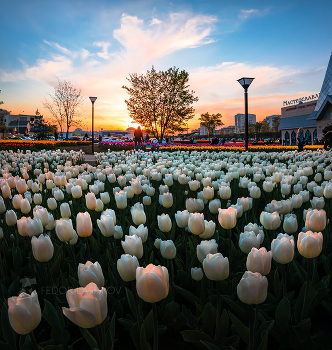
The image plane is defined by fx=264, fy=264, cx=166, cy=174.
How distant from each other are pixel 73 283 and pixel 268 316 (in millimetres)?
1327

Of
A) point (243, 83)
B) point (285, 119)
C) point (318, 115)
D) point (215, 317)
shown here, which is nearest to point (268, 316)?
point (215, 317)

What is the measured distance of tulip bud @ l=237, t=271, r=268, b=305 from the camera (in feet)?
3.78

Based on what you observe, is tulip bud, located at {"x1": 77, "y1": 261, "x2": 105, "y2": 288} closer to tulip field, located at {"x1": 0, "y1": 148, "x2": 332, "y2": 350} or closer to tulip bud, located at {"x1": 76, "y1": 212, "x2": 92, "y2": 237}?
tulip field, located at {"x1": 0, "y1": 148, "x2": 332, "y2": 350}

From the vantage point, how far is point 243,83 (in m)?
14.7

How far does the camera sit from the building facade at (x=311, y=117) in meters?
38.3

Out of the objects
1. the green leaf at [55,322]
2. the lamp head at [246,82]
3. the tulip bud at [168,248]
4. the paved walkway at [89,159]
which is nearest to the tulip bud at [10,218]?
the green leaf at [55,322]

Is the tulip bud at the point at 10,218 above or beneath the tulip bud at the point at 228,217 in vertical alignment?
beneath

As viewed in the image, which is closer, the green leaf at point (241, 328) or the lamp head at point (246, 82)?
the green leaf at point (241, 328)

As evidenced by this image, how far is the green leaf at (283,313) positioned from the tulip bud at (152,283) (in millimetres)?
789

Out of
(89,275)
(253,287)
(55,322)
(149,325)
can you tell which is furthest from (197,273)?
(55,322)

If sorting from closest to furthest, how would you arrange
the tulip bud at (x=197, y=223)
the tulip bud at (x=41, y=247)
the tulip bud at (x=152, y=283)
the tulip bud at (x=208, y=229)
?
1. the tulip bud at (x=152, y=283)
2. the tulip bud at (x=41, y=247)
3. the tulip bud at (x=197, y=223)
4. the tulip bud at (x=208, y=229)

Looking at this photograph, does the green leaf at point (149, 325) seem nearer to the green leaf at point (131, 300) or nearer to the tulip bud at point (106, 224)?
the green leaf at point (131, 300)

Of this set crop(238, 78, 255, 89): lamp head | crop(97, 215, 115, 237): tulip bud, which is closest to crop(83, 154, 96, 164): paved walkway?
crop(238, 78, 255, 89): lamp head

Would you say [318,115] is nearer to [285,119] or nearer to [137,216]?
[285,119]
